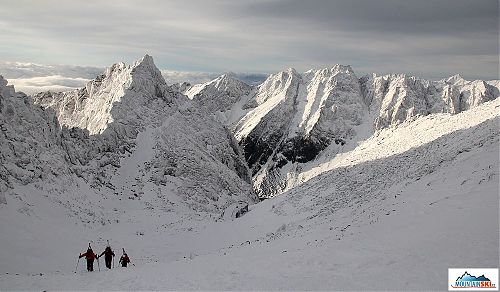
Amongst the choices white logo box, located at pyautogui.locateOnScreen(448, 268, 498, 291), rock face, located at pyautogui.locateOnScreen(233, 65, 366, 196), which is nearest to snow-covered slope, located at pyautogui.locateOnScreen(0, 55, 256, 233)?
white logo box, located at pyautogui.locateOnScreen(448, 268, 498, 291)

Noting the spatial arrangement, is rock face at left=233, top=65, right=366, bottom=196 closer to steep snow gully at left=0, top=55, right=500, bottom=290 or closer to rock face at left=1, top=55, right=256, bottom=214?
steep snow gully at left=0, top=55, right=500, bottom=290

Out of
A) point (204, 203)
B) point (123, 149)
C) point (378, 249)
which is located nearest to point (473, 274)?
point (378, 249)

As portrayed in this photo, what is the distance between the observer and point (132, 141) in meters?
63.0

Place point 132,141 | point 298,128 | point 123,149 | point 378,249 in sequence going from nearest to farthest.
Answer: point 378,249 → point 123,149 → point 132,141 → point 298,128

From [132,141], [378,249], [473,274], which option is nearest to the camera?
[473,274]

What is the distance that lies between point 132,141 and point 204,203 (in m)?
16.3

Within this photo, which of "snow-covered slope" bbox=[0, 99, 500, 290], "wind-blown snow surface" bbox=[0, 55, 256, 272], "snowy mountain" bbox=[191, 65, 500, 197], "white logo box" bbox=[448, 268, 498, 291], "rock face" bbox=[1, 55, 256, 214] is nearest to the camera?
"white logo box" bbox=[448, 268, 498, 291]

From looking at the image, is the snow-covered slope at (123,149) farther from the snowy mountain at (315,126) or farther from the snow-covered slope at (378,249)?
the snowy mountain at (315,126)

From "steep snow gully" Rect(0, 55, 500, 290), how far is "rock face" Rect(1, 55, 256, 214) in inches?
9.3

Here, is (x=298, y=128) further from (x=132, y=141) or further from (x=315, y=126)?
(x=132, y=141)

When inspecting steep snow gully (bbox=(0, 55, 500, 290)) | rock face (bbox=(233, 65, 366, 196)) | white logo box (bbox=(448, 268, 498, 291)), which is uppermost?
rock face (bbox=(233, 65, 366, 196))

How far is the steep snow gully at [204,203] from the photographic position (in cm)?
1386

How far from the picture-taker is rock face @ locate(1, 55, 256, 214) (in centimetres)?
4559

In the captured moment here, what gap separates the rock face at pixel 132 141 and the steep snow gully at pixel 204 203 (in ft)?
0.77
